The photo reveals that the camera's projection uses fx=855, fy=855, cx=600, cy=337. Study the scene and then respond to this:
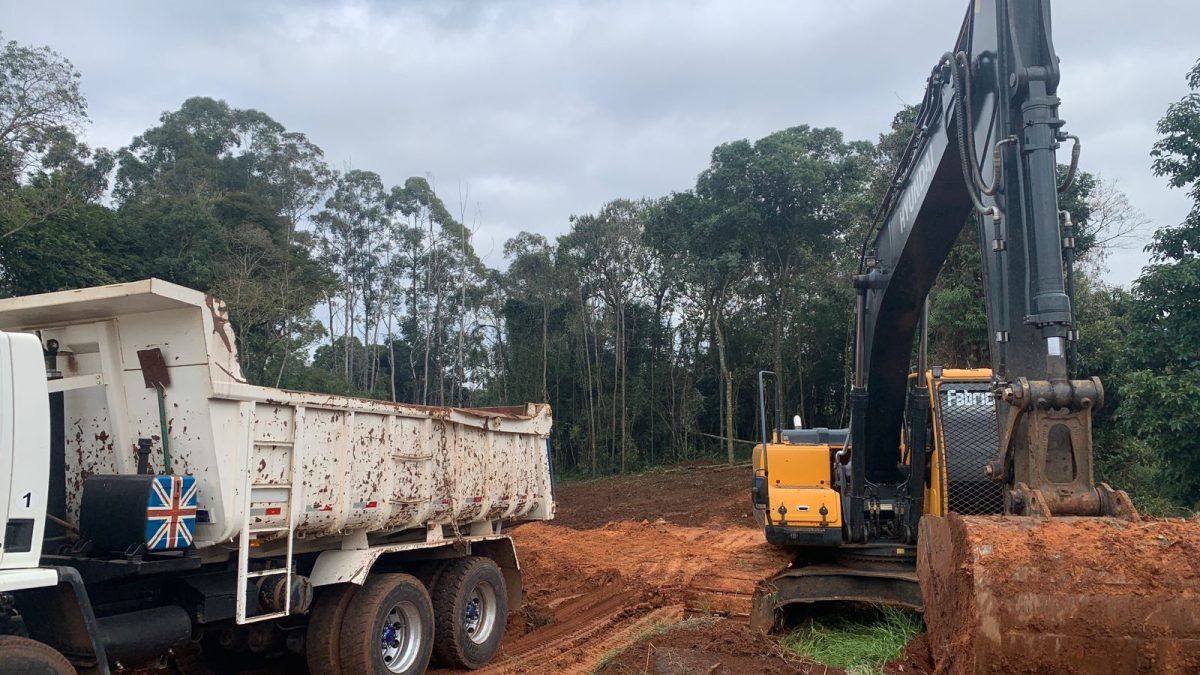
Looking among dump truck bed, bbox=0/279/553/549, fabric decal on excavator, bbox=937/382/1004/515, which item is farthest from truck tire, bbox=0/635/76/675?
fabric decal on excavator, bbox=937/382/1004/515

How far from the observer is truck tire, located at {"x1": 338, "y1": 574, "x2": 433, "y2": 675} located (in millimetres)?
6043

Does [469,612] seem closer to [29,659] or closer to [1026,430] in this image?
[29,659]

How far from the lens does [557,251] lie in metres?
31.0

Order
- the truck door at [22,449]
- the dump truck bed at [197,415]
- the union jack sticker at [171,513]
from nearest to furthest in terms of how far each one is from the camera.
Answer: the truck door at [22,449] < the union jack sticker at [171,513] < the dump truck bed at [197,415]

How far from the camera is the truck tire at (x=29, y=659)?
3.75 m

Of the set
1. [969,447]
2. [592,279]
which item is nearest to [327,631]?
[969,447]

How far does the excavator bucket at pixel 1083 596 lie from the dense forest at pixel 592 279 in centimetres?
1030

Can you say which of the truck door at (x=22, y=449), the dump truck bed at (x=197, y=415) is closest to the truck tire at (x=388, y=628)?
the dump truck bed at (x=197, y=415)

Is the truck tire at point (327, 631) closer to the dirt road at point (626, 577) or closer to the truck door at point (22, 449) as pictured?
the dirt road at point (626, 577)

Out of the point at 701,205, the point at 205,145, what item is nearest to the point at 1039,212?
the point at 701,205

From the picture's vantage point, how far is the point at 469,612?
7.53 metres

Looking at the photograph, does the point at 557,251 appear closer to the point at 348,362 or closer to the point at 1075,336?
the point at 348,362

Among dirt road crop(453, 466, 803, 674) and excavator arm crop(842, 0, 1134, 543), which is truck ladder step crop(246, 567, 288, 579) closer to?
dirt road crop(453, 466, 803, 674)

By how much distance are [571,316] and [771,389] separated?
25.8ft
